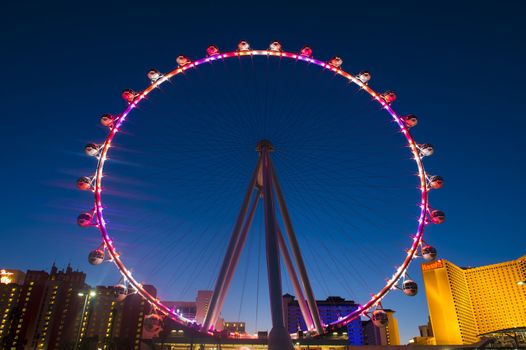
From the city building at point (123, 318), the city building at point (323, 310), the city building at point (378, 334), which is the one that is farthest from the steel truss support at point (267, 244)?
the city building at point (323, 310)

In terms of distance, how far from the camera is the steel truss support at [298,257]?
26.4 meters

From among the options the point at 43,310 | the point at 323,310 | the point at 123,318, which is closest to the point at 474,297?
the point at 323,310

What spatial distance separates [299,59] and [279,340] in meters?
18.6

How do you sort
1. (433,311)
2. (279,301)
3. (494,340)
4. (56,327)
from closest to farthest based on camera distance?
(279,301), (494,340), (56,327), (433,311)

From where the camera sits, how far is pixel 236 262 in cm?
2697

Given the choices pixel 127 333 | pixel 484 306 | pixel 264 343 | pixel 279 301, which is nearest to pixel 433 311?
pixel 484 306

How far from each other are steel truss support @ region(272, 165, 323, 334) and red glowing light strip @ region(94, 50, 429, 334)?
53.0 inches

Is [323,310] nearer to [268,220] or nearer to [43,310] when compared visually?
[43,310]

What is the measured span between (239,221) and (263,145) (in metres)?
5.76

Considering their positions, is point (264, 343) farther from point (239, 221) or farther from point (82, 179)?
point (82, 179)

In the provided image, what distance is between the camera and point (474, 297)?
438ft

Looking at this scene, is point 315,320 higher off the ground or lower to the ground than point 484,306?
lower

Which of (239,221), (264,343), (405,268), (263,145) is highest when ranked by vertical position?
(263,145)

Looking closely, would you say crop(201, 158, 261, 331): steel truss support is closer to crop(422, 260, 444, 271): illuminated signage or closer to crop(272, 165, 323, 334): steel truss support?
crop(272, 165, 323, 334): steel truss support
